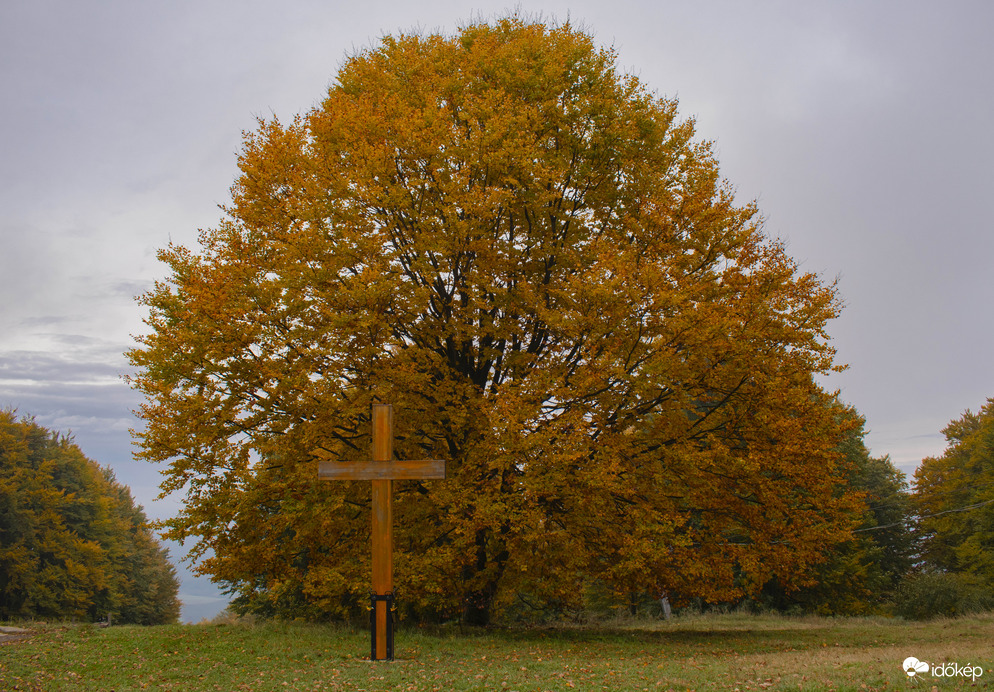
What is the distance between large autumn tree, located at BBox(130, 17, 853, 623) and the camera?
12023 millimetres

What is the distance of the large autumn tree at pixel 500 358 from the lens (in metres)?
12.0

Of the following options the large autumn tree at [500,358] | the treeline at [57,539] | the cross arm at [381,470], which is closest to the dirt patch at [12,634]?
the large autumn tree at [500,358]

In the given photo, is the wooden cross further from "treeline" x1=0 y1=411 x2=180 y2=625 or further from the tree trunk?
"treeline" x1=0 y1=411 x2=180 y2=625

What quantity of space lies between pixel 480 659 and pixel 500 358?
611cm

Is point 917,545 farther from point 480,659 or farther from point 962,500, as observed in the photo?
point 480,659

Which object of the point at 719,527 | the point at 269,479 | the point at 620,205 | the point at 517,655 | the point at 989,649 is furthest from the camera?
the point at 620,205

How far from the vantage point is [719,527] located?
43.4ft

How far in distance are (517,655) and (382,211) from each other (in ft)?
28.7

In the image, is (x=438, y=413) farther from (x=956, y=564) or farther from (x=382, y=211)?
(x=956, y=564)

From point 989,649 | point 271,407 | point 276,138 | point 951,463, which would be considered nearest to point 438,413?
point 271,407

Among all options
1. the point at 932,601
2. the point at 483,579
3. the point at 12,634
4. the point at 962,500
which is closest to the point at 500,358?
the point at 483,579

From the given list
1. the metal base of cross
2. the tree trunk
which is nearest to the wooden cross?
the metal base of cross

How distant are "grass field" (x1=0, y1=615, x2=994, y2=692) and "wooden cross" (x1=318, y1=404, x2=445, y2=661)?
0.47 metres

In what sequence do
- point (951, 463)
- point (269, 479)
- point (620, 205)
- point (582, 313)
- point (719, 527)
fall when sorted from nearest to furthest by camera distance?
point (582, 313) < point (719, 527) < point (269, 479) < point (620, 205) < point (951, 463)
